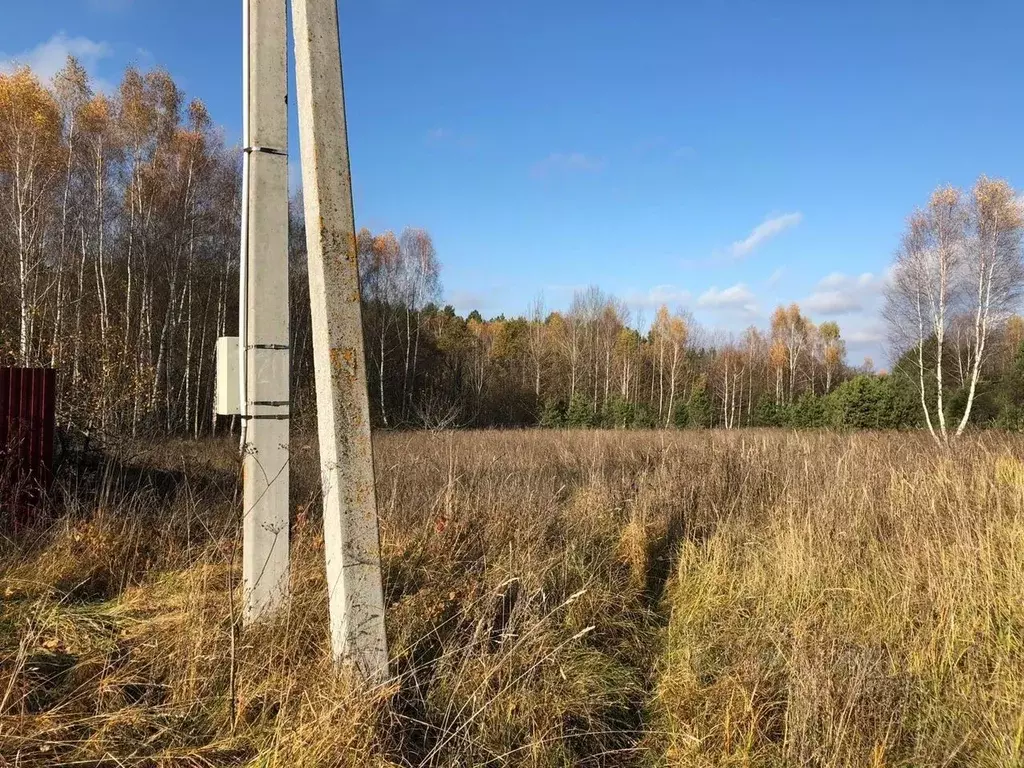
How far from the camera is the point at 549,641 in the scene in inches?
131

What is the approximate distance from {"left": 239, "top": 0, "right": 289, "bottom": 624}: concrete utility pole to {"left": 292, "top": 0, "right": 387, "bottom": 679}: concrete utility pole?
2.54ft

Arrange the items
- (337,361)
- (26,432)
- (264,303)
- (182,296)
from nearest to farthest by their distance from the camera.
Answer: (337,361) → (264,303) → (26,432) → (182,296)

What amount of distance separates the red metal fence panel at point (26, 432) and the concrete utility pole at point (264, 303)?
9.69ft

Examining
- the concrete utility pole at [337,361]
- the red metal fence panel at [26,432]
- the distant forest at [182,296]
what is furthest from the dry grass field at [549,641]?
the distant forest at [182,296]

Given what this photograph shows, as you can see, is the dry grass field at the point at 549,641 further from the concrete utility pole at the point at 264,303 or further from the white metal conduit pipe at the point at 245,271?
the white metal conduit pipe at the point at 245,271

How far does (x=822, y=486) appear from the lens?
6.56m

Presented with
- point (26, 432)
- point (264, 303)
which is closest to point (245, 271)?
point (264, 303)

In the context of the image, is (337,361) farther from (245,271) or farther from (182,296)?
(182,296)

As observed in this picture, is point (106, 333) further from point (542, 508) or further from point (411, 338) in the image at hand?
point (411, 338)

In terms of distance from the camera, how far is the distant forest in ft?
50.6

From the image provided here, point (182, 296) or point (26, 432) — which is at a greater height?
point (182, 296)

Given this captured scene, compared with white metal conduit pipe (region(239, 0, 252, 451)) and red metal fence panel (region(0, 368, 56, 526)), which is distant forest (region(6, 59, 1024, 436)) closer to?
red metal fence panel (region(0, 368, 56, 526))

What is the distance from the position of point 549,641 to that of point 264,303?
2284 mm

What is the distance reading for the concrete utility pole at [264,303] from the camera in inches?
127
